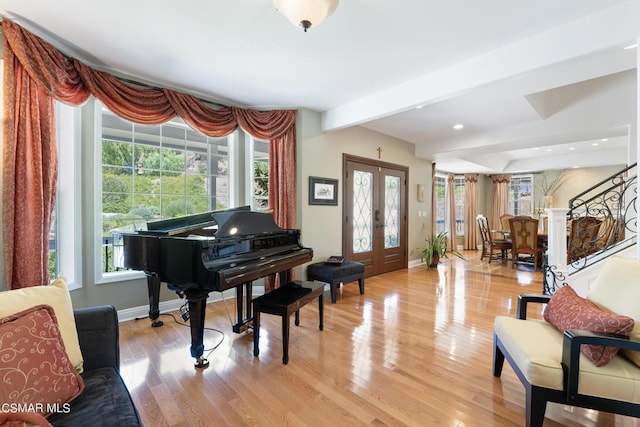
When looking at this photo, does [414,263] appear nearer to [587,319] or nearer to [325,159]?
[325,159]

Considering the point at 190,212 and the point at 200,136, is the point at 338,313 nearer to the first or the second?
the point at 190,212

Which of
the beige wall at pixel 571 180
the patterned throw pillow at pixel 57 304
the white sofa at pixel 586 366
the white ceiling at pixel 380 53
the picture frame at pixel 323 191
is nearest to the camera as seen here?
the patterned throw pillow at pixel 57 304

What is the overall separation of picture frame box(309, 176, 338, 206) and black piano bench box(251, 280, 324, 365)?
5.67 ft

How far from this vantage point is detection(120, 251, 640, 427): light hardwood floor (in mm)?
1689

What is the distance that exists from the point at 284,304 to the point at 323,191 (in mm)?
2342

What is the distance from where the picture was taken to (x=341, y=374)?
2111 millimetres

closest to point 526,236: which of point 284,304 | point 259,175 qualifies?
point 259,175

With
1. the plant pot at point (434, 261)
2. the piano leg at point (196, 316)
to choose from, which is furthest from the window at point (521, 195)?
the piano leg at point (196, 316)

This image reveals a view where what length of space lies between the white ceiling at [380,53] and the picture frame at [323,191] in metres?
0.80

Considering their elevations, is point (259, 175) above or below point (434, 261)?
above

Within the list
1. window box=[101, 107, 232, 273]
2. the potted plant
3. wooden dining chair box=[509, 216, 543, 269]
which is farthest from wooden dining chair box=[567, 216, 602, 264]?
window box=[101, 107, 232, 273]

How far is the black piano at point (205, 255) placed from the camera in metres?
2.09

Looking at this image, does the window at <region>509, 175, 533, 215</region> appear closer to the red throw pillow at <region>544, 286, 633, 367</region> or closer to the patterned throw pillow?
the red throw pillow at <region>544, 286, 633, 367</region>

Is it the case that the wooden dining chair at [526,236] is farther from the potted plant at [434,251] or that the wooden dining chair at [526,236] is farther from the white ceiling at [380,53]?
the white ceiling at [380,53]
